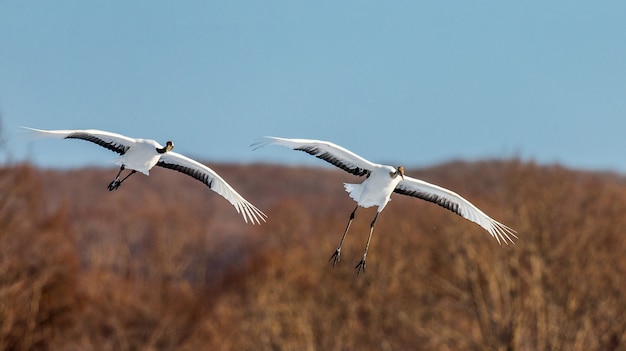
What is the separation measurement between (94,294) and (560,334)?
3008 centimetres

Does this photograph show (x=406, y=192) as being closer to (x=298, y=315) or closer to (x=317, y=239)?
(x=298, y=315)

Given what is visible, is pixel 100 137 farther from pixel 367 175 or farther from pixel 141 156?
pixel 367 175

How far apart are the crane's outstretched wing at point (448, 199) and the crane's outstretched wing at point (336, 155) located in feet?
1.53

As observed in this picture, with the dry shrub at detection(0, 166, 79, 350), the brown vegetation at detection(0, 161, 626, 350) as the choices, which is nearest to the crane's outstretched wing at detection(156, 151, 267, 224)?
the brown vegetation at detection(0, 161, 626, 350)

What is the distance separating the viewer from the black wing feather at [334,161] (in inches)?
390

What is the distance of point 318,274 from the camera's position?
2124 inches

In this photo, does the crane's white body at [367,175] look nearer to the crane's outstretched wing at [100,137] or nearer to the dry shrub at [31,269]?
the crane's outstretched wing at [100,137]

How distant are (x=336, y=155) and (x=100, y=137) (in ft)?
8.21

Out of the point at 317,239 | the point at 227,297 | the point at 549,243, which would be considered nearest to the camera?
the point at 549,243

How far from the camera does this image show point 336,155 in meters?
10.2

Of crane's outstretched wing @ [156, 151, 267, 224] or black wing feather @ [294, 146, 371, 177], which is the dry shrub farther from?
black wing feather @ [294, 146, 371, 177]

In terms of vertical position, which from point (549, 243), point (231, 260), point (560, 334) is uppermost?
point (549, 243)

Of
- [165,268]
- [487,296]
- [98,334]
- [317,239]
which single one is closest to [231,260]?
[165,268]

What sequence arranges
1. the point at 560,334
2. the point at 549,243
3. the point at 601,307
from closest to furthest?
the point at 560,334, the point at 601,307, the point at 549,243
